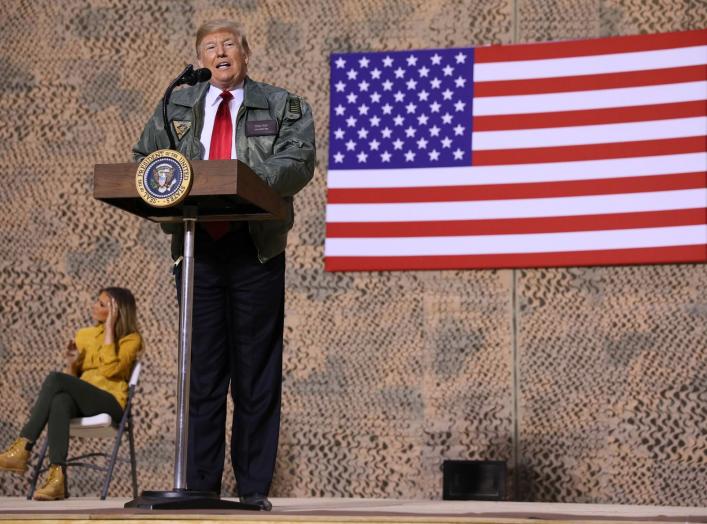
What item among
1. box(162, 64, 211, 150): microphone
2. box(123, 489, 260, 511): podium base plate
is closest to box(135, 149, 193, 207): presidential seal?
box(162, 64, 211, 150): microphone

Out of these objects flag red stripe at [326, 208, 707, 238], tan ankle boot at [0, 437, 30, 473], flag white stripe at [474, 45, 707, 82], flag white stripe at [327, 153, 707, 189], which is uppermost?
flag white stripe at [474, 45, 707, 82]

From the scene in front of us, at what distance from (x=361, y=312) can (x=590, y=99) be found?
1.65m

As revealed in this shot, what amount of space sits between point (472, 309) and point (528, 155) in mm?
865

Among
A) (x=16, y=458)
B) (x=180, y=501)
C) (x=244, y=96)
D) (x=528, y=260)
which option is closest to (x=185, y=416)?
(x=180, y=501)

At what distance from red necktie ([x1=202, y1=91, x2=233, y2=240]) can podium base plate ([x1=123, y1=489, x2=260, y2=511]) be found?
724 mm

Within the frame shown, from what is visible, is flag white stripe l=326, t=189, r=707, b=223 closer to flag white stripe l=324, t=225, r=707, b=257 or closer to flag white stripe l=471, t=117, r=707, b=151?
flag white stripe l=324, t=225, r=707, b=257

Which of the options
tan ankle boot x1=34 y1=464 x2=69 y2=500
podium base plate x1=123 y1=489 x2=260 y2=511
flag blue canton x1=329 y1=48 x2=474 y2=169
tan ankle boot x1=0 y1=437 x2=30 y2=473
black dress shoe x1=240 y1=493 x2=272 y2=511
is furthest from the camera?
flag blue canton x1=329 y1=48 x2=474 y2=169

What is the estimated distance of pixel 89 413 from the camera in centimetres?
480

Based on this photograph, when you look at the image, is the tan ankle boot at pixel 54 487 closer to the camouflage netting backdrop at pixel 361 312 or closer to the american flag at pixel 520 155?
the camouflage netting backdrop at pixel 361 312

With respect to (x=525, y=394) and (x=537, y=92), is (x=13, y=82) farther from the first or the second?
(x=525, y=394)

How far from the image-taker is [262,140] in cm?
284

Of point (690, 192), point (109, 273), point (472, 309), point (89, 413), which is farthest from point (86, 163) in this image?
point (690, 192)

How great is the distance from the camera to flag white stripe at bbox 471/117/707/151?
17.2 feet

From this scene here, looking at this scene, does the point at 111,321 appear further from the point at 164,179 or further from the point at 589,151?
the point at 164,179
